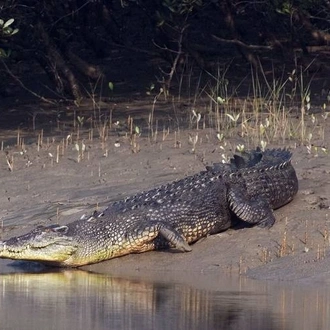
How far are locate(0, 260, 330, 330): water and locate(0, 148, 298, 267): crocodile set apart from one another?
1.53ft

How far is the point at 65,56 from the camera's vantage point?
56.0 feet

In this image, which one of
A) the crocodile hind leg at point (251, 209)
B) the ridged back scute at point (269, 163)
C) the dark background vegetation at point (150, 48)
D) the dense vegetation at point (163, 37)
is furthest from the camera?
the dark background vegetation at point (150, 48)

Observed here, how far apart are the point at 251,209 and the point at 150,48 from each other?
327 inches

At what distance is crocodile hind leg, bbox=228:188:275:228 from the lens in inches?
386

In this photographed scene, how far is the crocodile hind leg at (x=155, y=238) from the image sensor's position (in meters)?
9.48

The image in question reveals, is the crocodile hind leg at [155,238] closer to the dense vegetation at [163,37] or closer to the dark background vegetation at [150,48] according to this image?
the dense vegetation at [163,37]

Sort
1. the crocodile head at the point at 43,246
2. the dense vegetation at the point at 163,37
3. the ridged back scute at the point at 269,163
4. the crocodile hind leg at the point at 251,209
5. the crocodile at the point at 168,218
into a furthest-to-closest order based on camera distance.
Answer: the dense vegetation at the point at 163,37 → the ridged back scute at the point at 269,163 → the crocodile hind leg at the point at 251,209 → the crocodile at the point at 168,218 → the crocodile head at the point at 43,246

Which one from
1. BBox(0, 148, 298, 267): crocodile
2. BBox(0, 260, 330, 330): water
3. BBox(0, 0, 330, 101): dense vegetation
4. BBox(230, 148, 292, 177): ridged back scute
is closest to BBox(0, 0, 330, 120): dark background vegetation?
BBox(0, 0, 330, 101): dense vegetation

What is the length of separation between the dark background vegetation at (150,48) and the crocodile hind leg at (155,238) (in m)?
5.24

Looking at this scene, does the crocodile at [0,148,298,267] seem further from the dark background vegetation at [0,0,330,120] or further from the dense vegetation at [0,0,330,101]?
the dark background vegetation at [0,0,330,120]

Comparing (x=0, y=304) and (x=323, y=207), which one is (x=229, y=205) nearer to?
(x=323, y=207)

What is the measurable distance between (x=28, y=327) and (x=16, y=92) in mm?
10492

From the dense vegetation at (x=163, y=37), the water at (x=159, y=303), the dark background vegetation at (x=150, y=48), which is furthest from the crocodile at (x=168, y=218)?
the dark background vegetation at (x=150, y=48)

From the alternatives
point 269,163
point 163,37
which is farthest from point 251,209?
point 163,37
